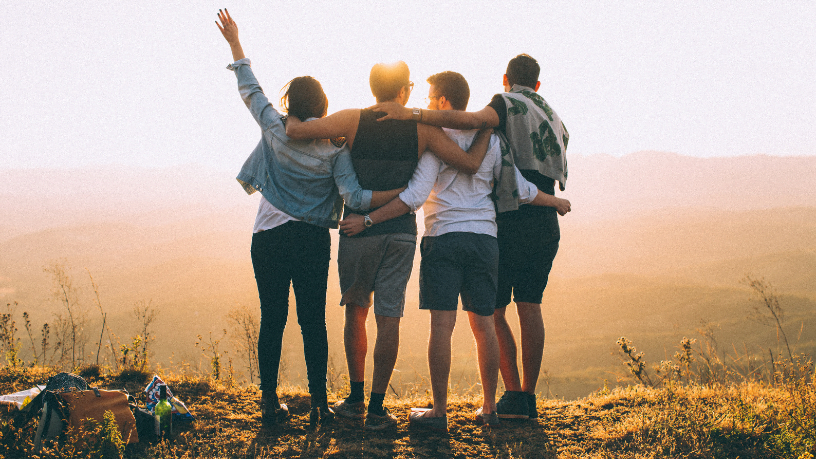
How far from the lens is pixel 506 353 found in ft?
11.0

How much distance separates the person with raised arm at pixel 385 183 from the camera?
9.76ft

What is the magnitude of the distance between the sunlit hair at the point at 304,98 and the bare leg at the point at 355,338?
1.22m

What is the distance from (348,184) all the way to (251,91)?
0.87m

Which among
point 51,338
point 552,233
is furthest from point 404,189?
point 51,338

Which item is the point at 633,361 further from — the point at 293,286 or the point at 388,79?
the point at 388,79

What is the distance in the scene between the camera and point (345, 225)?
301 cm

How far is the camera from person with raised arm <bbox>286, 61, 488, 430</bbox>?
117 inches

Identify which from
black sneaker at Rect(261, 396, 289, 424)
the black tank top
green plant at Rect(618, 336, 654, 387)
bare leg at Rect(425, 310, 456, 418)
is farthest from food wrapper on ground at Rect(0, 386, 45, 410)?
green plant at Rect(618, 336, 654, 387)

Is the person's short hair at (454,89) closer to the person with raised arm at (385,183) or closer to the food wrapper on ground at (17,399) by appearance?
the person with raised arm at (385,183)

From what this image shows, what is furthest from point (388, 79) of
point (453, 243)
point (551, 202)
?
point (551, 202)

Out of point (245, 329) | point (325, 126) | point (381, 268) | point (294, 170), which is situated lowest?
point (245, 329)

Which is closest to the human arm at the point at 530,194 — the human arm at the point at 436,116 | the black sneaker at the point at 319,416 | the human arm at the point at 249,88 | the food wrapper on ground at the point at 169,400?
the human arm at the point at 436,116

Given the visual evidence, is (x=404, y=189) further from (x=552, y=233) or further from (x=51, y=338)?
(x=51, y=338)

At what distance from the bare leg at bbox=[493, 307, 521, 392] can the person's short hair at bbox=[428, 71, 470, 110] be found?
54.9 inches
